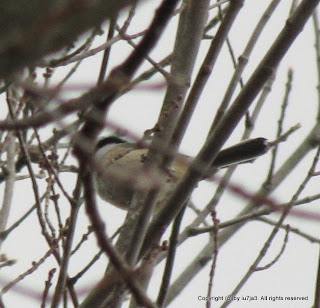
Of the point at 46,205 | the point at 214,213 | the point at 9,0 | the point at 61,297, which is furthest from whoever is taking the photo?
the point at 46,205

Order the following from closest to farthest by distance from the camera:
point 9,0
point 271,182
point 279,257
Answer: point 9,0, point 279,257, point 271,182

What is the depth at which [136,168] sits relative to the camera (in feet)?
3.84

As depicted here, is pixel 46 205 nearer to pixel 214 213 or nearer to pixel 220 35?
pixel 214 213

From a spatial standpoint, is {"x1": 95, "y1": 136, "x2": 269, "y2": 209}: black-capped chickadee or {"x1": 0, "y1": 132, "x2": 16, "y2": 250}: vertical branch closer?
{"x1": 95, "y1": 136, "x2": 269, "y2": 209}: black-capped chickadee

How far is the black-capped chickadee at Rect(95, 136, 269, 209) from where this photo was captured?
912 millimetres

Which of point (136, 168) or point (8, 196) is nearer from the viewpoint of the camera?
point (136, 168)

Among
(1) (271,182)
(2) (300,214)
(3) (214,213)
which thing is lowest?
(2) (300,214)

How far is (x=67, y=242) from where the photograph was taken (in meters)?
1.77

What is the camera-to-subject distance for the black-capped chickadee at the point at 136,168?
2.99 feet

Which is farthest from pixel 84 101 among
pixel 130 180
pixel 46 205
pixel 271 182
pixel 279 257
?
pixel 271 182

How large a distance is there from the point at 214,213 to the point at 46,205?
0.60 meters

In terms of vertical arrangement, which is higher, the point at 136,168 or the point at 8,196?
the point at 8,196

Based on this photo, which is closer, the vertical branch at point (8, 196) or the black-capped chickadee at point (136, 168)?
the black-capped chickadee at point (136, 168)

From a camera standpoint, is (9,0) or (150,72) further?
(150,72)
